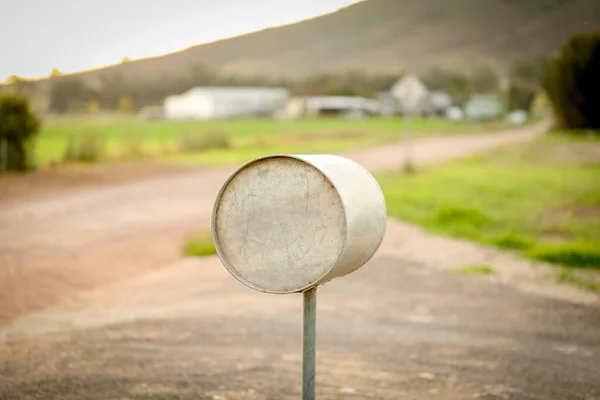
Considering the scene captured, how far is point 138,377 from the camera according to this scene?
4.54 meters

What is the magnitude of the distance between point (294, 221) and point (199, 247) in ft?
21.5

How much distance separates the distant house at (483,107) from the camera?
85125 millimetres

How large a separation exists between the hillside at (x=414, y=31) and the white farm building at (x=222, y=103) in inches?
872

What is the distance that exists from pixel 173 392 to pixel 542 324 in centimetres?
348

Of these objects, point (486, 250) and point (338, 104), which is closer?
point (486, 250)

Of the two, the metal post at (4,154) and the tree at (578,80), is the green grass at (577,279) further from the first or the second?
the tree at (578,80)

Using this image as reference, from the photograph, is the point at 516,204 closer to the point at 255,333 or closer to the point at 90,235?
the point at 90,235

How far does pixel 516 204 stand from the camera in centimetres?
1436

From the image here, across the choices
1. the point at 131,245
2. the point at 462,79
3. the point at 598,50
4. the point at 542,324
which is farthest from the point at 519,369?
the point at 462,79

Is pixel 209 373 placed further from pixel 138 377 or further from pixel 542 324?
pixel 542 324

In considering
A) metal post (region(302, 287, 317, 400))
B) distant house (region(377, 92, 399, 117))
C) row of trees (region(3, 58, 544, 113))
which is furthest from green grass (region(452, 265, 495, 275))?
distant house (region(377, 92, 399, 117))

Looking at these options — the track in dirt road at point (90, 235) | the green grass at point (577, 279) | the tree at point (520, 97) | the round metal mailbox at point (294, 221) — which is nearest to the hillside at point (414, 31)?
the track in dirt road at point (90, 235)

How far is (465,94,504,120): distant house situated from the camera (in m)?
85.1

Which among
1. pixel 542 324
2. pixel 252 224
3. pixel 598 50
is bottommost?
pixel 542 324
